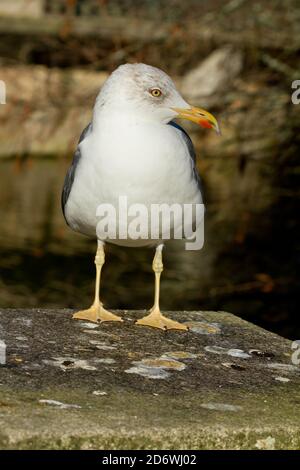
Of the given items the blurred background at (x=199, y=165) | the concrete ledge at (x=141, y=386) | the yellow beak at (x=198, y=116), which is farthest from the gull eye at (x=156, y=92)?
the blurred background at (x=199, y=165)

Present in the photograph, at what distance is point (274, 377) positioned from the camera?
5.25 m

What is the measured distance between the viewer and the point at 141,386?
486 cm

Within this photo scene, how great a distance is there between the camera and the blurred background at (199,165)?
976 cm

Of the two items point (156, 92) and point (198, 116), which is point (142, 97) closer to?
point (156, 92)

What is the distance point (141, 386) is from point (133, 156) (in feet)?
4.32

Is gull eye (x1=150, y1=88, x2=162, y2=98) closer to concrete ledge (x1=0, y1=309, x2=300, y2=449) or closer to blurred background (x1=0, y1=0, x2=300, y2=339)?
concrete ledge (x1=0, y1=309, x2=300, y2=449)

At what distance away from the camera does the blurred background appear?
9.76 metres

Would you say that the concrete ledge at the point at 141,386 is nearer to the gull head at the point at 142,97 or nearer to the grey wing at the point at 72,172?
the grey wing at the point at 72,172

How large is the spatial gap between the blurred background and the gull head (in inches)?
116

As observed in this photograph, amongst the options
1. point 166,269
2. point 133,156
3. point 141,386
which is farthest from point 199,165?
point 141,386

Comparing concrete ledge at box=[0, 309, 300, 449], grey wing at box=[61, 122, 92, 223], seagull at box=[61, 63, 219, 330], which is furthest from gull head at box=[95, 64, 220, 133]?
concrete ledge at box=[0, 309, 300, 449]

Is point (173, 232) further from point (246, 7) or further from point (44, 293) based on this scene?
point (44, 293)
